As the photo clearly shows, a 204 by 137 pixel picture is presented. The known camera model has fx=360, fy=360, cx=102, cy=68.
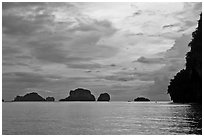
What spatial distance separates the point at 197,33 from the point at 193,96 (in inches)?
1317

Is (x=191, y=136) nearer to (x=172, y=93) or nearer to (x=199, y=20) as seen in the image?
(x=199, y=20)

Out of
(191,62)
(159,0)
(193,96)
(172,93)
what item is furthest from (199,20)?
(159,0)

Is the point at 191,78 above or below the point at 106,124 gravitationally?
above

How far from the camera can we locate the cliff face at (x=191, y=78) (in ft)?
411

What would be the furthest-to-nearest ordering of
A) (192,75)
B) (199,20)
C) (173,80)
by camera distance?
(173,80)
(192,75)
(199,20)

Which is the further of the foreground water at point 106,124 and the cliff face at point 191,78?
the cliff face at point 191,78

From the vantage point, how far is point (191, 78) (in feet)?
451

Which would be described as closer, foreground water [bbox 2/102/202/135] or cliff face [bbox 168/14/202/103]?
foreground water [bbox 2/102/202/135]

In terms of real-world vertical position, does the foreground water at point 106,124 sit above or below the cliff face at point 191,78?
below

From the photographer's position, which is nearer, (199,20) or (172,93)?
(199,20)

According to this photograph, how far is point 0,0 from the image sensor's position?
2633cm

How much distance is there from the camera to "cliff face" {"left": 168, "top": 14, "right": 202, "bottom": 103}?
125294mm

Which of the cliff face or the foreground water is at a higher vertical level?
the cliff face

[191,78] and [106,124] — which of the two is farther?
[191,78]
